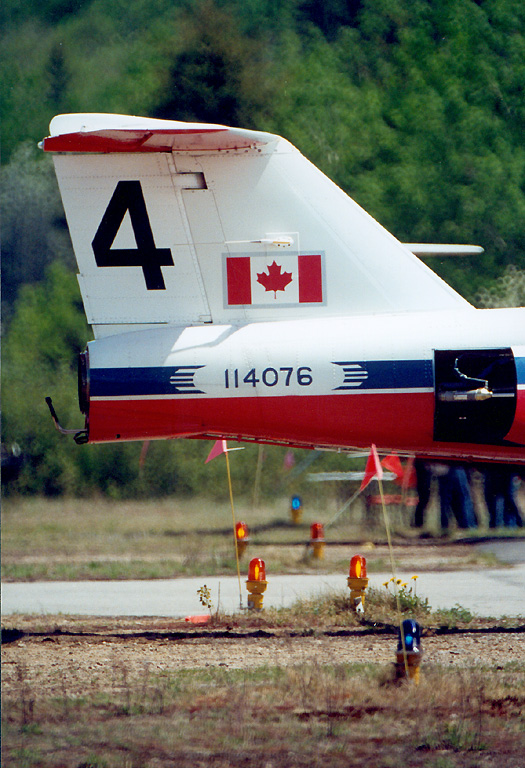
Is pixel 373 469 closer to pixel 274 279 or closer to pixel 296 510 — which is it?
pixel 274 279

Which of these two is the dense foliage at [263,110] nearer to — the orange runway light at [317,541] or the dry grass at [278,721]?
the orange runway light at [317,541]

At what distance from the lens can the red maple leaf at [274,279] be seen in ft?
28.1

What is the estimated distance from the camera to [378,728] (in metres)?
6.02

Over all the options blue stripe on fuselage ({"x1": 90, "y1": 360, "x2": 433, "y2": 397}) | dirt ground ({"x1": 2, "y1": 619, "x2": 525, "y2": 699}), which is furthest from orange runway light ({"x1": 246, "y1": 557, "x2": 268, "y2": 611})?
blue stripe on fuselage ({"x1": 90, "y1": 360, "x2": 433, "y2": 397})

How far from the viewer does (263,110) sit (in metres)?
21.8

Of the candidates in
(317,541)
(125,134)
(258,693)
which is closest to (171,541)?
(317,541)

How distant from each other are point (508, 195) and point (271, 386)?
15.5m

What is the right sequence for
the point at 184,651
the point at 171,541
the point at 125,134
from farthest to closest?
the point at 171,541 → the point at 184,651 → the point at 125,134

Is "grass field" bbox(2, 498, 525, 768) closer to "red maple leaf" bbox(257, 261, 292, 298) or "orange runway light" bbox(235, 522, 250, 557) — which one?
"orange runway light" bbox(235, 522, 250, 557)

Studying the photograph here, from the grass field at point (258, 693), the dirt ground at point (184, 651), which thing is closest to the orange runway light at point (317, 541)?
the grass field at point (258, 693)

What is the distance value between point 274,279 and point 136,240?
49.2 inches

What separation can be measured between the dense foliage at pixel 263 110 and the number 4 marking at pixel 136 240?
578cm

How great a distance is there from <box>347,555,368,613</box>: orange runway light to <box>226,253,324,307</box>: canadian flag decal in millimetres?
2576

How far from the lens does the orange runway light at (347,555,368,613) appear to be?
30.5ft
